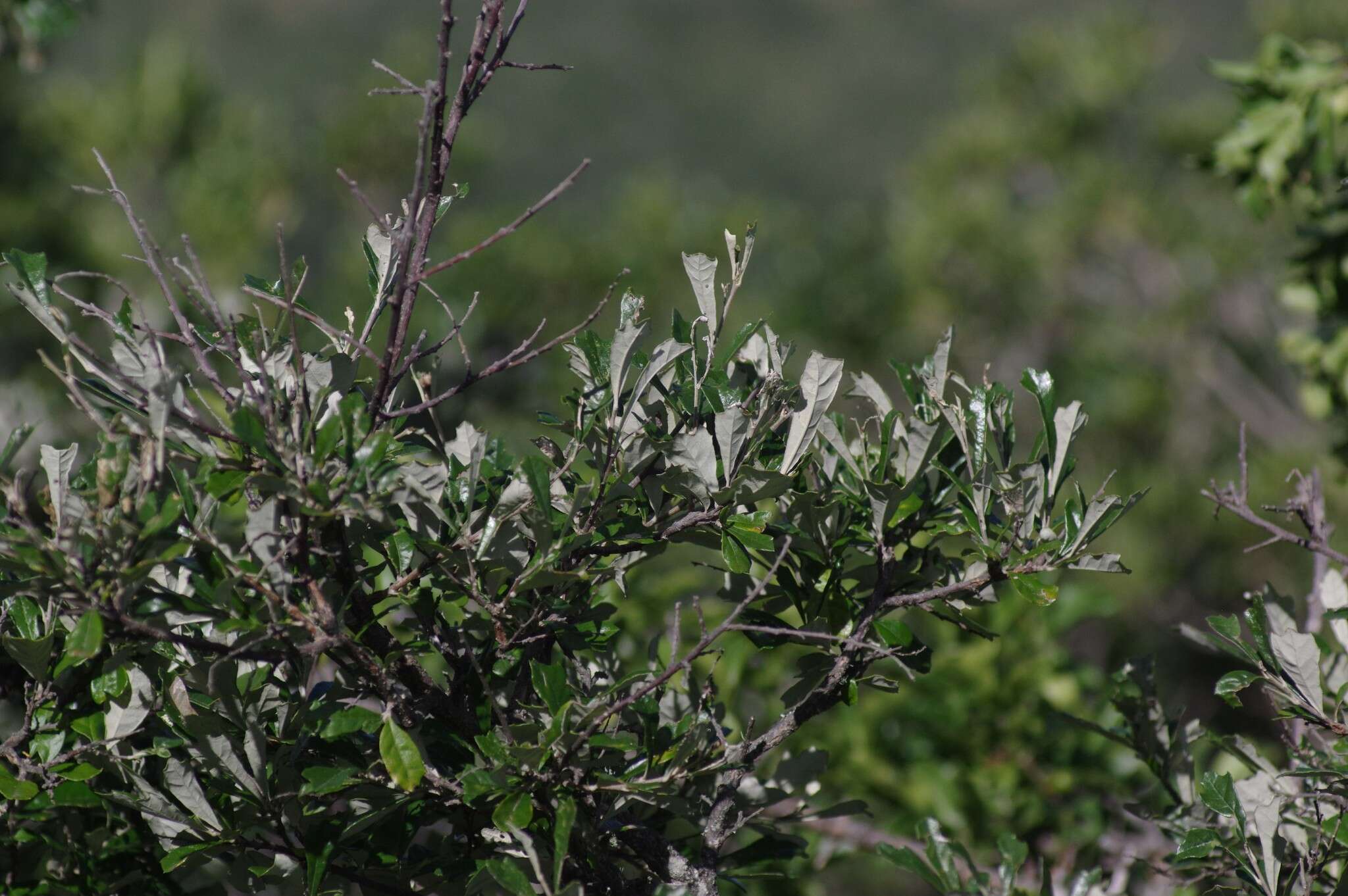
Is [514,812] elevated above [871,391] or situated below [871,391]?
below

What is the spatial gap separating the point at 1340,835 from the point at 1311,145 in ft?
5.49

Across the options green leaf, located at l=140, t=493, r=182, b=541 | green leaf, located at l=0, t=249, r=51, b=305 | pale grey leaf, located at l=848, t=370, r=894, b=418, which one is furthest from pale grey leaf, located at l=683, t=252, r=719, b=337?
green leaf, located at l=0, t=249, r=51, b=305

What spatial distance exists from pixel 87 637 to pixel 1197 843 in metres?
1.33

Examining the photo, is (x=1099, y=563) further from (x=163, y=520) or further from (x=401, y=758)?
(x=163, y=520)

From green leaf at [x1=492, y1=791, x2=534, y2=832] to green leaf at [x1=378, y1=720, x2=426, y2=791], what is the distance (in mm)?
97

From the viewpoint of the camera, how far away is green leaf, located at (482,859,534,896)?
3.78ft

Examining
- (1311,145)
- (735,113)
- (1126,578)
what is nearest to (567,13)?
(735,113)

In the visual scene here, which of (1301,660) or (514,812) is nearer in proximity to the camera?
(514,812)

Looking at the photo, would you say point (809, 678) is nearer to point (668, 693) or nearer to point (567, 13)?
point (668, 693)

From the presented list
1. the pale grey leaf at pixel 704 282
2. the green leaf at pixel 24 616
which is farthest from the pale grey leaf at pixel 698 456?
the green leaf at pixel 24 616

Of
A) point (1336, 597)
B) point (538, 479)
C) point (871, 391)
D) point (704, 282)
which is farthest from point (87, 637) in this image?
point (1336, 597)

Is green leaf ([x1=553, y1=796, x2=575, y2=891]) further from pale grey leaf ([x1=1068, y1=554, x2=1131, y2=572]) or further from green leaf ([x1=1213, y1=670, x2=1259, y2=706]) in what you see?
green leaf ([x1=1213, y1=670, x2=1259, y2=706])

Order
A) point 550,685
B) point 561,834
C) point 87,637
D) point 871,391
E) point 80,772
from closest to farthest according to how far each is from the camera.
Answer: point 87,637, point 561,834, point 550,685, point 80,772, point 871,391

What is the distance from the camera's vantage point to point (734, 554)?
49.0 inches
